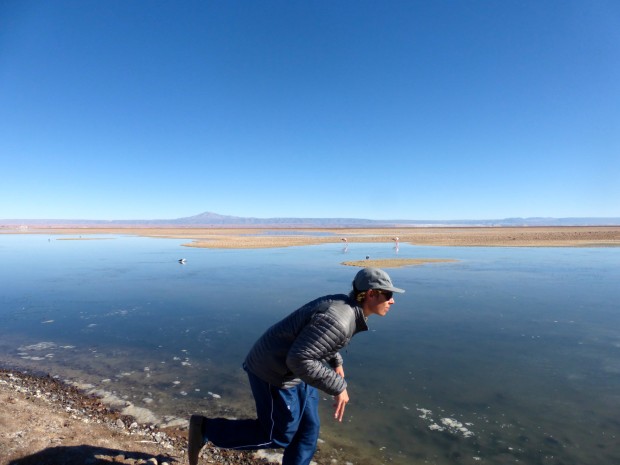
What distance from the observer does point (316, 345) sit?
9.41 feet

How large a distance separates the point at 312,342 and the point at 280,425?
108 centimetres

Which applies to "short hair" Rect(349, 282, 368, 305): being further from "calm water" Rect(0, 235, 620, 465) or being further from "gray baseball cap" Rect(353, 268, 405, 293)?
"calm water" Rect(0, 235, 620, 465)

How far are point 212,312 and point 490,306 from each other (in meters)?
9.08

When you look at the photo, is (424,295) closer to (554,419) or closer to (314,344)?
(554,419)

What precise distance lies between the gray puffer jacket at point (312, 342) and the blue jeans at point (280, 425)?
149 mm

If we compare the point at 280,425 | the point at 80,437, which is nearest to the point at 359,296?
the point at 280,425

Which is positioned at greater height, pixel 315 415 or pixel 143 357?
pixel 315 415

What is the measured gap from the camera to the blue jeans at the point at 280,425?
337 cm

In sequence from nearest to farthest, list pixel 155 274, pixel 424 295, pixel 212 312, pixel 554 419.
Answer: pixel 554 419 → pixel 212 312 → pixel 424 295 → pixel 155 274

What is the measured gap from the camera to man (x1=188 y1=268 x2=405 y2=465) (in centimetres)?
289

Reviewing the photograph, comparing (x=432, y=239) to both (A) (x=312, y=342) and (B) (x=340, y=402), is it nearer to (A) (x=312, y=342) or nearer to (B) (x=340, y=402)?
(B) (x=340, y=402)

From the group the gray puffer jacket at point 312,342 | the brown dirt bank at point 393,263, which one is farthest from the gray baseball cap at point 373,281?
the brown dirt bank at point 393,263

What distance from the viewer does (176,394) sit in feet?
22.4

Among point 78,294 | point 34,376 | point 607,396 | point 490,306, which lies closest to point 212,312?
point 34,376
